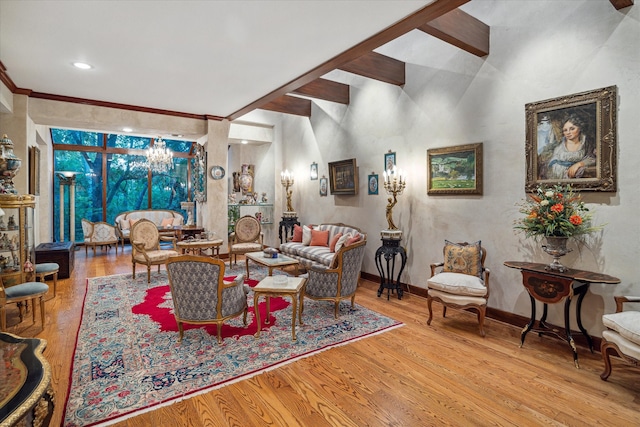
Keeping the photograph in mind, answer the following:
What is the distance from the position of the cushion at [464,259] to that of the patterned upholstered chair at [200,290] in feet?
8.38

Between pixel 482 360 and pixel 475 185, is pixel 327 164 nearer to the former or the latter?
pixel 475 185

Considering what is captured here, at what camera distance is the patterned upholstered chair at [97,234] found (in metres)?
8.64

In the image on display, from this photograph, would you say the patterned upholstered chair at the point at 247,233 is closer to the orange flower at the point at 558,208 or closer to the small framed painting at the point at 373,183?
the small framed painting at the point at 373,183

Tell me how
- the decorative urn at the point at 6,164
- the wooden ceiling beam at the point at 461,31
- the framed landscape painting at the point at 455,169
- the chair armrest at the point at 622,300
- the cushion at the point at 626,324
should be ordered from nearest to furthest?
the cushion at the point at 626,324 < the chair armrest at the point at 622,300 < the wooden ceiling beam at the point at 461,31 < the decorative urn at the point at 6,164 < the framed landscape painting at the point at 455,169

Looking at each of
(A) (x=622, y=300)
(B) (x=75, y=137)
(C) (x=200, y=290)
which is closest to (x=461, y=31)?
(A) (x=622, y=300)

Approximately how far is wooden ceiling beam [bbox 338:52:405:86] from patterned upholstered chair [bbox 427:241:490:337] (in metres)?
2.59

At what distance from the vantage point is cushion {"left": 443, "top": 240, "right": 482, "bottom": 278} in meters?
3.92

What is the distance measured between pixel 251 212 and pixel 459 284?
5721mm

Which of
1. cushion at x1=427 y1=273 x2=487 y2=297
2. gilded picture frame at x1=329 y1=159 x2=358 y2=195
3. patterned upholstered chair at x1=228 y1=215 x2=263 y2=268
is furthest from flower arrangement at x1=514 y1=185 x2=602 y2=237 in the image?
patterned upholstered chair at x1=228 y1=215 x2=263 y2=268

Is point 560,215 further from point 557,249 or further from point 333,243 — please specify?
point 333,243

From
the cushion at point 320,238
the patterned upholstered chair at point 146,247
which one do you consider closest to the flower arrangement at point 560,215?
the cushion at point 320,238

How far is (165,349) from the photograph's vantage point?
3.18 meters

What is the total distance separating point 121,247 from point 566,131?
1052 centimetres

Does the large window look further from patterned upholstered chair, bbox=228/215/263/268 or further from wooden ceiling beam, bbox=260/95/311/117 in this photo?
wooden ceiling beam, bbox=260/95/311/117
